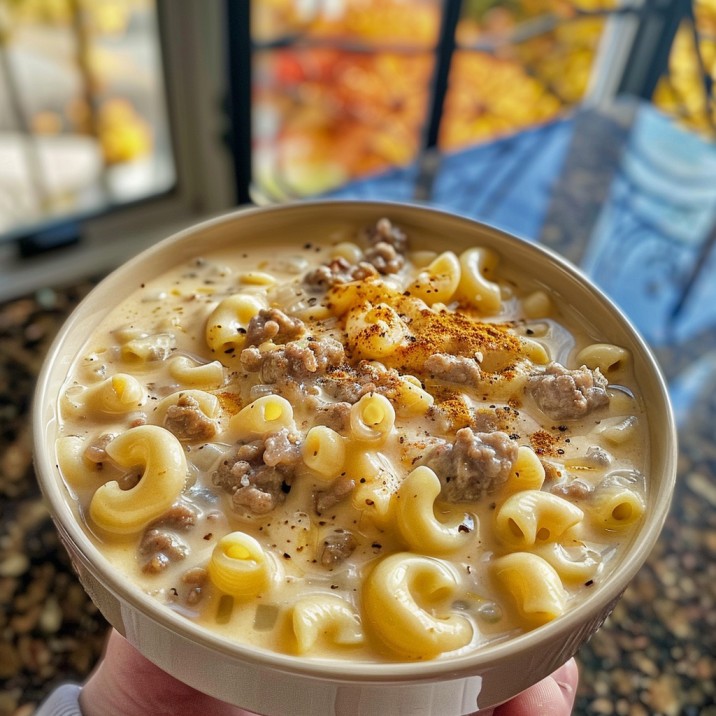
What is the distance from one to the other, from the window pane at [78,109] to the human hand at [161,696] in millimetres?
2011

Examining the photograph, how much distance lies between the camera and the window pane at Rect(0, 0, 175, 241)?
259 cm

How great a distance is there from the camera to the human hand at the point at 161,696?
3.62ft

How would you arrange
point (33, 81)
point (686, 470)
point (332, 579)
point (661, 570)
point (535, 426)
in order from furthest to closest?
point (33, 81)
point (686, 470)
point (661, 570)
point (535, 426)
point (332, 579)

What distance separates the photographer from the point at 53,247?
9.22 ft

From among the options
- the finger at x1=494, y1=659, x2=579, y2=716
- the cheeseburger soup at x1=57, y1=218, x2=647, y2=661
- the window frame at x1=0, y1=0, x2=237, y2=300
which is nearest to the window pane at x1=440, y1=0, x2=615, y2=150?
the window frame at x1=0, y1=0, x2=237, y2=300

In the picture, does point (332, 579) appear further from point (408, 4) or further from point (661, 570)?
point (408, 4)

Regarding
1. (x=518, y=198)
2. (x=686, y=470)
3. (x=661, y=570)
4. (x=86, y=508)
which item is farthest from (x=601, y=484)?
(x=518, y=198)

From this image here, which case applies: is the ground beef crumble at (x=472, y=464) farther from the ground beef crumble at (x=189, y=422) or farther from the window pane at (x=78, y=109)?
the window pane at (x=78, y=109)

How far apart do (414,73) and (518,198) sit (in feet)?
3.21

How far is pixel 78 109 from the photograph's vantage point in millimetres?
2814

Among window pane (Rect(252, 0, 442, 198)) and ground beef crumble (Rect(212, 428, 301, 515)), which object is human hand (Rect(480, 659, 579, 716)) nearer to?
ground beef crumble (Rect(212, 428, 301, 515))

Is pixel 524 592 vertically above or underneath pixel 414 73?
above

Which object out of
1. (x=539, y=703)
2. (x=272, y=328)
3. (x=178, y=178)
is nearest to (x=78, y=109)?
(x=178, y=178)

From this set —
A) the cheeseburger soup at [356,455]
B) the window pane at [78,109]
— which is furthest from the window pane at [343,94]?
the cheeseburger soup at [356,455]
